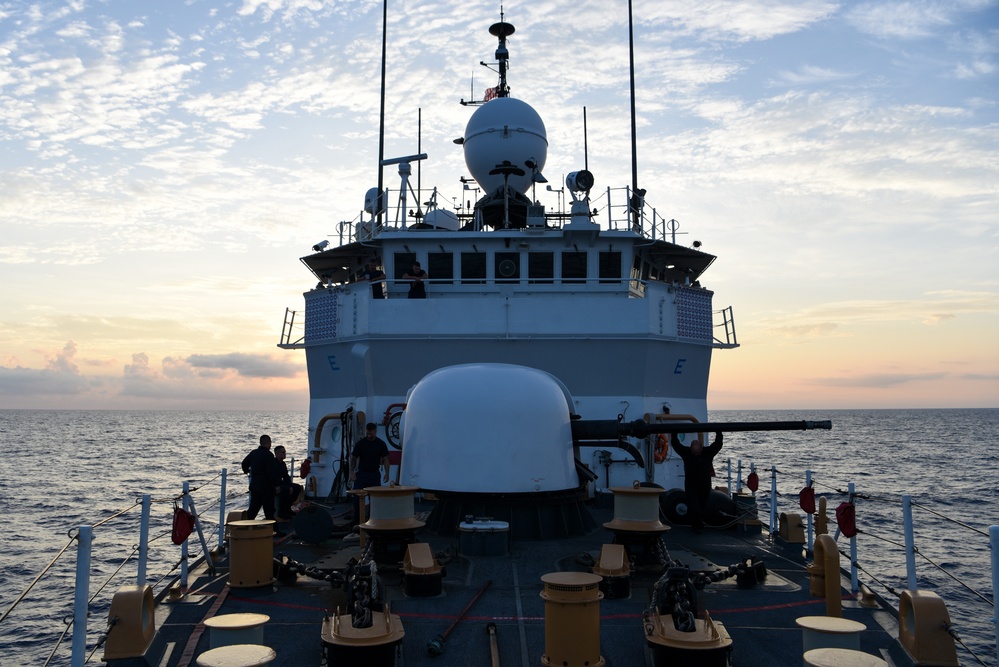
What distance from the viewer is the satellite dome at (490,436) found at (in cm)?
985

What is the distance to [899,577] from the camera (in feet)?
63.3

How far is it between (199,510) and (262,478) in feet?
65.3

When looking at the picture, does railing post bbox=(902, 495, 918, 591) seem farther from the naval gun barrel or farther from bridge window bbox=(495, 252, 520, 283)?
bridge window bbox=(495, 252, 520, 283)

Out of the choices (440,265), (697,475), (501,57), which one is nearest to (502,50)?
(501,57)

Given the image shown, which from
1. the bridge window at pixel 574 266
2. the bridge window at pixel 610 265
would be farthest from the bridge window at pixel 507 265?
the bridge window at pixel 610 265

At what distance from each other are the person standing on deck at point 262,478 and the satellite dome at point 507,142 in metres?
8.85

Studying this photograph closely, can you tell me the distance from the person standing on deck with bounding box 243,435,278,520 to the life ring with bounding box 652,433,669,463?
6529 millimetres

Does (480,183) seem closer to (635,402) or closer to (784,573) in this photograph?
(635,402)

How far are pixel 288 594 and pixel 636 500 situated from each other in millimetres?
3844

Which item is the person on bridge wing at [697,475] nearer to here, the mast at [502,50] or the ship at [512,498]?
the ship at [512,498]

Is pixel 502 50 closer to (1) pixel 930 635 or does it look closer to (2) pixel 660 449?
(2) pixel 660 449

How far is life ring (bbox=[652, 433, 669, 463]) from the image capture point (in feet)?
47.5

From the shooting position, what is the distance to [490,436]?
32.5 feet

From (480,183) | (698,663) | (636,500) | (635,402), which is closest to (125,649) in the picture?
(698,663)
